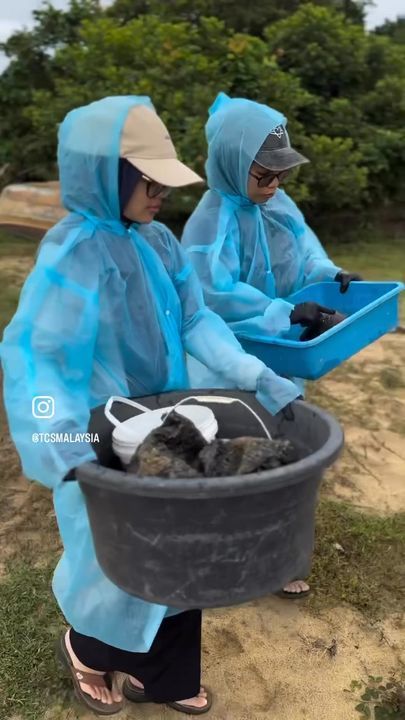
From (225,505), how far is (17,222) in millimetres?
6559

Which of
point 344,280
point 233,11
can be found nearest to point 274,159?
point 344,280

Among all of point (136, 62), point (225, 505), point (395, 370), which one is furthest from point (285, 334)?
point (136, 62)

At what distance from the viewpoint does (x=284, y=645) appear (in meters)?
1.93

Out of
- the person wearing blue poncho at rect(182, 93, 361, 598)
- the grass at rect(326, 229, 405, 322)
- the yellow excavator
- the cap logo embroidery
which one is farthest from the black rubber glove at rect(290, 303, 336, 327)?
the yellow excavator

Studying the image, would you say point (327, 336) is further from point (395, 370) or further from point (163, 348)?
point (395, 370)

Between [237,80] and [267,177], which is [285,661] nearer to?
[267,177]

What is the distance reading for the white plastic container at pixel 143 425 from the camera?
1.27 m

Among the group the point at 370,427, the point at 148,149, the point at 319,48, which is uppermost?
the point at 148,149

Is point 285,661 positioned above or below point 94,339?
below

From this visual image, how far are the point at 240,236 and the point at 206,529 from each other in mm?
1202

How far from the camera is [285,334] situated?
207cm

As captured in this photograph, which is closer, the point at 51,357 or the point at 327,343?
the point at 51,357

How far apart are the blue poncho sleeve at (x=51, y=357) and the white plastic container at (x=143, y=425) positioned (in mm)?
61

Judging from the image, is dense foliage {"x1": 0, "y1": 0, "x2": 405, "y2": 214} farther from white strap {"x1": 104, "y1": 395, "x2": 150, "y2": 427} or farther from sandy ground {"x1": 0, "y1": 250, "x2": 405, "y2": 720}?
white strap {"x1": 104, "y1": 395, "x2": 150, "y2": 427}
